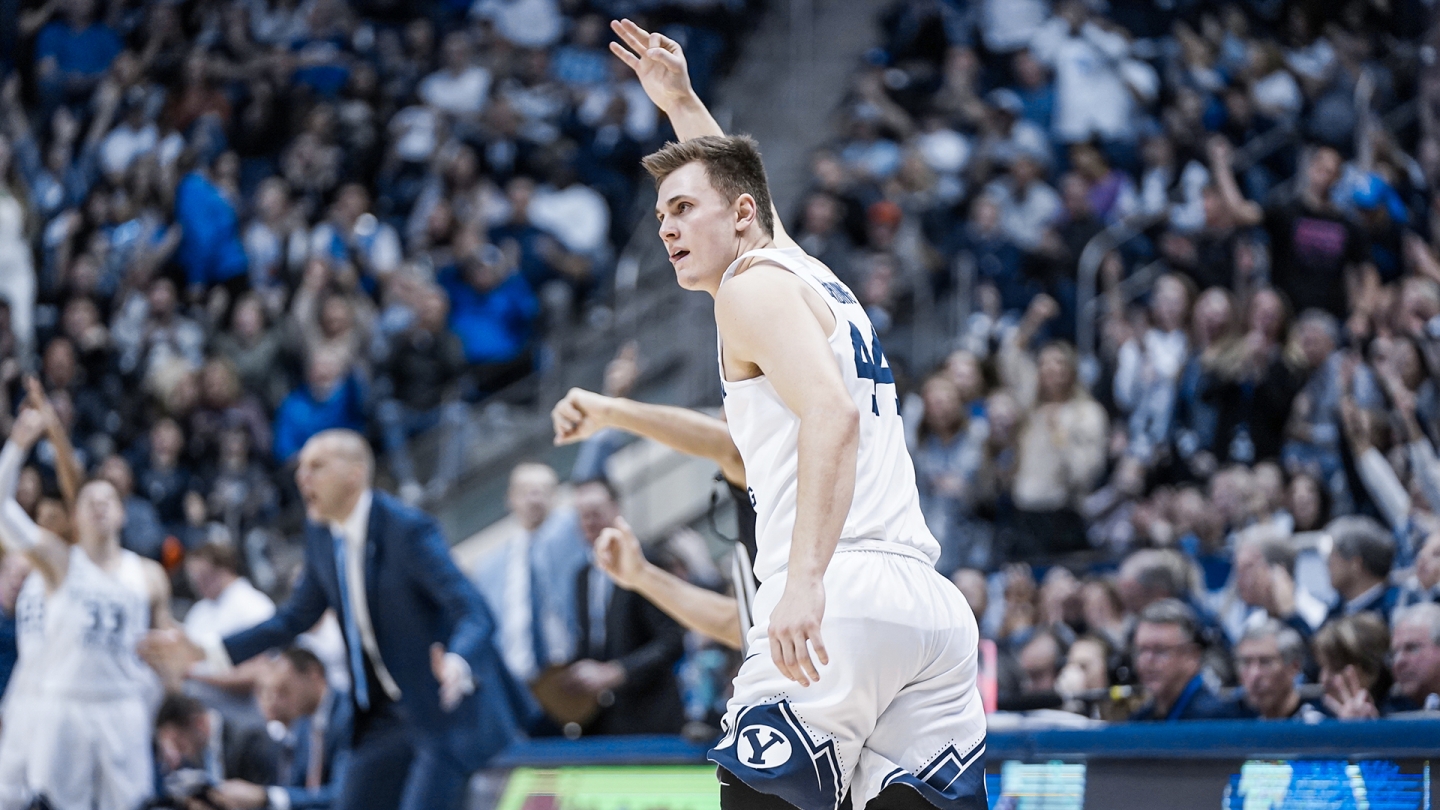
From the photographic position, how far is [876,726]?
3.24 m

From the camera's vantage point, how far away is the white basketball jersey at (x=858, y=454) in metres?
3.30

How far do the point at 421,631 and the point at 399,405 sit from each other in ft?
18.8

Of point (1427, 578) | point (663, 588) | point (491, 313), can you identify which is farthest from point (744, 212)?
point (491, 313)

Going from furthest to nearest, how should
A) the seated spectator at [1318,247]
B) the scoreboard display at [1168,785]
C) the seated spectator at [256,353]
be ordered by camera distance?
the seated spectator at [256,353]
the seated spectator at [1318,247]
the scoreboard display at [1168,785]

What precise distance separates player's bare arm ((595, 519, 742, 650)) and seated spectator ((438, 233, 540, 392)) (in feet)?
26.1

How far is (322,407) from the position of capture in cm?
1219

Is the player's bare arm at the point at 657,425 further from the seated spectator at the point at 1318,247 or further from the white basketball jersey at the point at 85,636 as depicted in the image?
the seated spectator at the point at 1318,247

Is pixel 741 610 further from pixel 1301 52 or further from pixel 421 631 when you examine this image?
pixel 1301 52

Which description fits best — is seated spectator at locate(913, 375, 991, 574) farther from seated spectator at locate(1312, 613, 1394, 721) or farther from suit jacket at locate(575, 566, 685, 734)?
seated spectator at locate(1312, 613, 1394, 721)

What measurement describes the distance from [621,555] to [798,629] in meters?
1.72

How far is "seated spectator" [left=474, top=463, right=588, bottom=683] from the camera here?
343 inches

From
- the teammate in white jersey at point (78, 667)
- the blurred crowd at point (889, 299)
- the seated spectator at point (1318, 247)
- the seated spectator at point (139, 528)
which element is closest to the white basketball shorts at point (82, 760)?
the teammate in white jersey at point (78, 667)

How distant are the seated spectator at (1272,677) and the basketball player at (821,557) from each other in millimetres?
2500

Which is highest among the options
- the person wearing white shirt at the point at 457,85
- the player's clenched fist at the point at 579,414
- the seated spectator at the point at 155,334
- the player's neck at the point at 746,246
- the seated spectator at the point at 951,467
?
the person wearing white shirt at the point at 457,85
